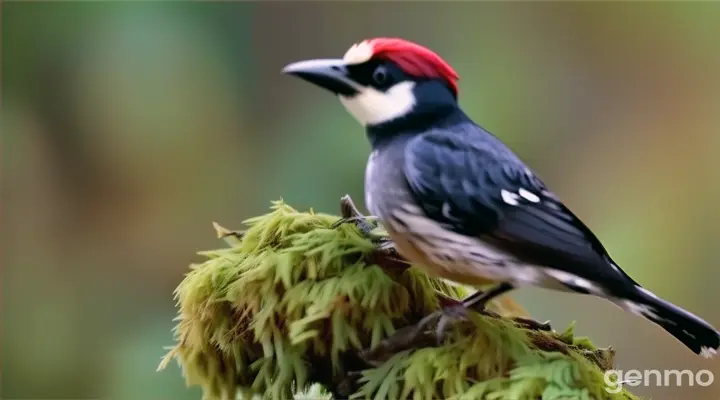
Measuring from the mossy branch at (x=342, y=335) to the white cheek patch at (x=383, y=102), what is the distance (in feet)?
0.53

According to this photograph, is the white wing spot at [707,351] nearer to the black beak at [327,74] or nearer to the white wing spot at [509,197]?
the white wing spot at [509,197]

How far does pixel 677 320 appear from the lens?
83 centimetres

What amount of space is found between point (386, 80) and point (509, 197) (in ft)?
0.76

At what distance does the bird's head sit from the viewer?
0.94m

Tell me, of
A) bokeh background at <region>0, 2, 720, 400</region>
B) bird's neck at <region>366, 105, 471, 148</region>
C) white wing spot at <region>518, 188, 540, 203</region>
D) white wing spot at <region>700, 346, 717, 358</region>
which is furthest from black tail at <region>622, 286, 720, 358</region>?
bokeh background at <region>0, 2, 720, 400</region>

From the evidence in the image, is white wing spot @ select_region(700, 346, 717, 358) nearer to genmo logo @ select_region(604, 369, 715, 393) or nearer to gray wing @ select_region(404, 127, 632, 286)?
gray wing @ select_region(404, 127, 632, 286)

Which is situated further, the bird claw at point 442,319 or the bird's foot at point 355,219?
the bird's foot at point 355,219

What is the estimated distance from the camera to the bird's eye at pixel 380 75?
0.94 m

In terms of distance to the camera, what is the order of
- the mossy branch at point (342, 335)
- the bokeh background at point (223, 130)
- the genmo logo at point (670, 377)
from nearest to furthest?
the mossy branch at point (342, 335)
the genmo logo at point (670, 377)
the bokeh background at point (223, 130)

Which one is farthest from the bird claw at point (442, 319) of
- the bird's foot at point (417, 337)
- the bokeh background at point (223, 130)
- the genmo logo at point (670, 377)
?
the bokeh background at point (223, 130)

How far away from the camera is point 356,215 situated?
3.18 ft

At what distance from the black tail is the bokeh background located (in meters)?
0.77

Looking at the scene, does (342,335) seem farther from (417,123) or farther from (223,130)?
(223,130)

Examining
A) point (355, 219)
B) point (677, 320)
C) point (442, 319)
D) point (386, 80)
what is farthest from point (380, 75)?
point (677, 320)
